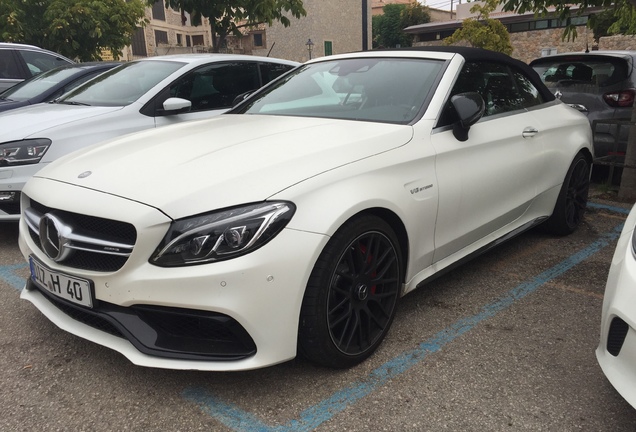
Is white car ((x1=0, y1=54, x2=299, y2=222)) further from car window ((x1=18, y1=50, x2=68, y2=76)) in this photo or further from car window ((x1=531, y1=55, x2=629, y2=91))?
car window ((x1=18, y1=50, x2=68, y2=76))

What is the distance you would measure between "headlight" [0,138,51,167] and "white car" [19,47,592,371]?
147cm

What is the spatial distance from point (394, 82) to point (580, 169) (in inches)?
81.0

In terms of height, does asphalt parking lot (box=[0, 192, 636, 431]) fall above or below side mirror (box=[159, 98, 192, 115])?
below

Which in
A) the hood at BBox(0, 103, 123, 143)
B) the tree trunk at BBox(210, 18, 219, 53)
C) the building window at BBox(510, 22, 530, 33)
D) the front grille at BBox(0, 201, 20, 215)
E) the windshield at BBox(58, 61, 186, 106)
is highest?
the building window at BBox(510, 22, 530, 33)

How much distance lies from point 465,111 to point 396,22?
205 ft

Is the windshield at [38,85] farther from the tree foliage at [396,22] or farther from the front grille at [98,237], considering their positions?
the tree foliage at [396,22]

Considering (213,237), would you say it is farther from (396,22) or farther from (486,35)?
(396,22)

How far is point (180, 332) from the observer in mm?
2236

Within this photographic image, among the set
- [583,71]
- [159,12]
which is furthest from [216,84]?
[159,12]

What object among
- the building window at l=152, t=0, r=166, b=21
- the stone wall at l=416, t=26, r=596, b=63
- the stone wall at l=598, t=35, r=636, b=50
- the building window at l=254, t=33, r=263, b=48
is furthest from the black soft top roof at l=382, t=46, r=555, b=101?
the building window at l=152, t=0, r=166, b=21

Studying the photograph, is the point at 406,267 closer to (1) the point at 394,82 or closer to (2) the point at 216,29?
(1) the point at 394,82

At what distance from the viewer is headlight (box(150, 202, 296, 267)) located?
2.12 m

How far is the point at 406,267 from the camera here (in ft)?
9.26

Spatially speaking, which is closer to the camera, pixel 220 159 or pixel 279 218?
pixel 279 218
